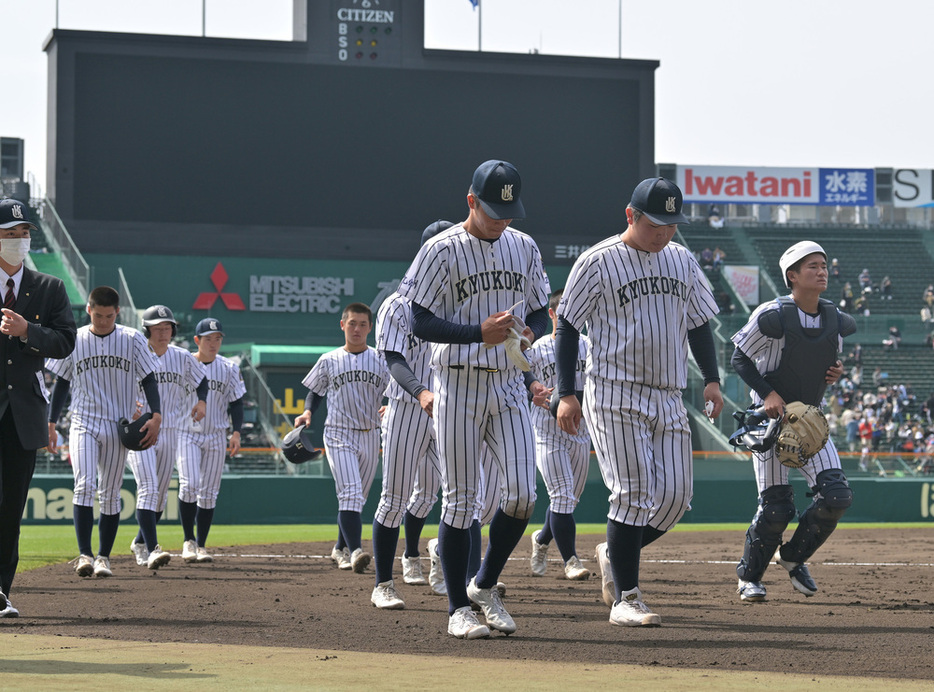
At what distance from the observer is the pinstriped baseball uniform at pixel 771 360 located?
26.0 feet

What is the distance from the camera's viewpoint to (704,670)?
16.6 ft

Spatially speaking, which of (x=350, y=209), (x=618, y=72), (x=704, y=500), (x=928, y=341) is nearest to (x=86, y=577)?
(x=704, y=500)

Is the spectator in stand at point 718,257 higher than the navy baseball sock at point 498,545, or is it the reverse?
the spectator in stand at point 718,257

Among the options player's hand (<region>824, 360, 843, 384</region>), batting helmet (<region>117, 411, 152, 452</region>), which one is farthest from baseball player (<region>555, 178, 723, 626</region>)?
batting helmet (<region>117, 411, 152, 452</region>)

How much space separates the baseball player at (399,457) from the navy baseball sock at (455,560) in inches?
39.1

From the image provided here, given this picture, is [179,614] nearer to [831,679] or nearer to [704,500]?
[831,679]

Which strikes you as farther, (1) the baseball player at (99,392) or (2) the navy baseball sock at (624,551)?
(1) the baseball player at (99,392)

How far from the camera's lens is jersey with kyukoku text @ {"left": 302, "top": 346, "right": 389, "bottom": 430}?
409 inches

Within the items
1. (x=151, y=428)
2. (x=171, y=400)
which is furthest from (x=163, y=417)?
(x=151, y=428)

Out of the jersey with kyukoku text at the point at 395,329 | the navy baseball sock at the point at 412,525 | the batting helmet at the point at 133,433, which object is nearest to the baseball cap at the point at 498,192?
the jersey with kyukoku text at the point at 395,329

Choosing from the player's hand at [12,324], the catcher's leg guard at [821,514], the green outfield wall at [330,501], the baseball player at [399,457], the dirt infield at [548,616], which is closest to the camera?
the dirt infield at [548,616]

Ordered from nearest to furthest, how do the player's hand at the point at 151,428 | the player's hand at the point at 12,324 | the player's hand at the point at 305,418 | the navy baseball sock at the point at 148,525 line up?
1. the player's hand at the point at 12,324
2. the player's hand at the point at 151,428
3. the player's hand at the point at 305,418
4. the navy baseball sock at the point at 148,525

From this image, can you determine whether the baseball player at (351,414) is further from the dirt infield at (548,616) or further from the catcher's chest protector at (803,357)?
the catcher's chest protector at (803,357)

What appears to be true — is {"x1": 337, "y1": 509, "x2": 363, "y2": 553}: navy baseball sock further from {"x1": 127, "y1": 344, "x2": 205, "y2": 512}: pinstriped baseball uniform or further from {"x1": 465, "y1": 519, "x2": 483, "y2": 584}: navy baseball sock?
{"x1": 127, "y1": 344, "x2": 205, "y2": 512}: pinstriped baseball uniform
